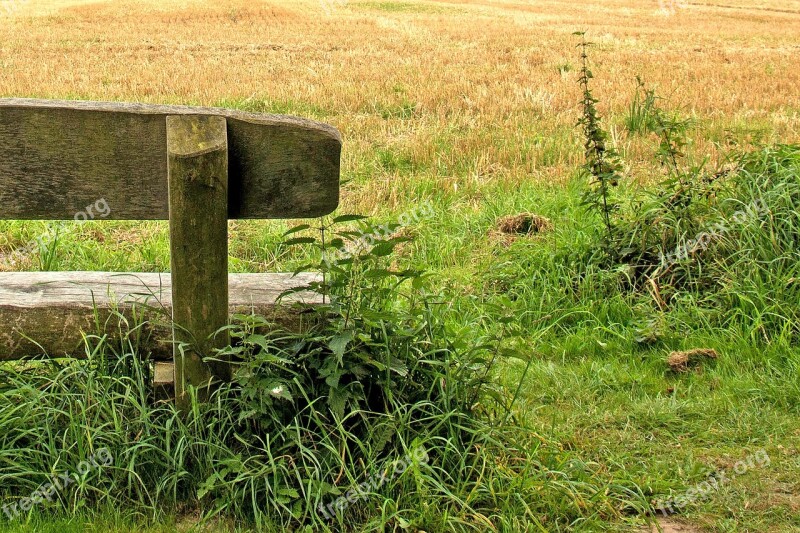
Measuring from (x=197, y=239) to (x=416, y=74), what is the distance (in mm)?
12375

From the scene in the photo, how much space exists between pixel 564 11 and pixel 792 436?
109ft

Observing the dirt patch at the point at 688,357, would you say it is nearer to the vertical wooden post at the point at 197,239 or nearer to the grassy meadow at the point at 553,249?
the grassy meadow at the point at 553,249

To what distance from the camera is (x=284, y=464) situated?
9.18ft

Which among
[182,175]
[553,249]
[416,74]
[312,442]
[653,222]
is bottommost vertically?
[416,74]

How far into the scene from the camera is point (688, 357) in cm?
437

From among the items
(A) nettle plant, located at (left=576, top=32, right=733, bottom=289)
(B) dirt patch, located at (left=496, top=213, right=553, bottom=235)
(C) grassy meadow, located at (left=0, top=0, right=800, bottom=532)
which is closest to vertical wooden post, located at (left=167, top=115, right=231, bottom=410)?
(C) grassy meadow, located at (left=0, top=0, right=800, bottom=532)

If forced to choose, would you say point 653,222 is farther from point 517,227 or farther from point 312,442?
point 312,442

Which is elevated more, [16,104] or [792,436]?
[16,104]

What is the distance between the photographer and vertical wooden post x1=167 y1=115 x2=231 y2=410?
256cm

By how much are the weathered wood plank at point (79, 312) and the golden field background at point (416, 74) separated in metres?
3.89

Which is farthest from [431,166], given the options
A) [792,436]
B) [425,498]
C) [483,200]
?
[425,498]

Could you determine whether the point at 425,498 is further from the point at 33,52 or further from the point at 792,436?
the point at 33,52

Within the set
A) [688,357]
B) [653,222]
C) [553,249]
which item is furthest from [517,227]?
[688,357]

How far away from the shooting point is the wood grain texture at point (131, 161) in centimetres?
250
